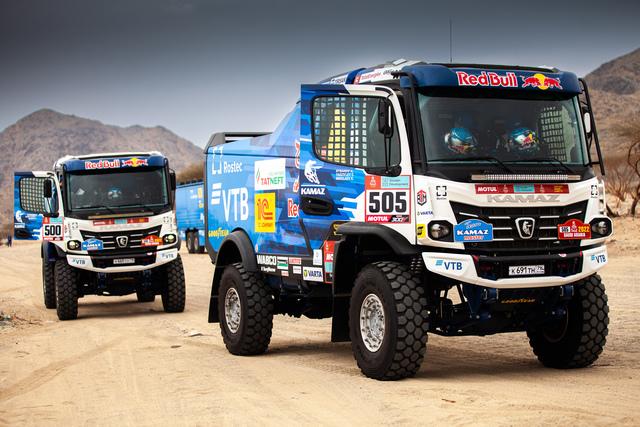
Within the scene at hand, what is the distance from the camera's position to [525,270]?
388 inches

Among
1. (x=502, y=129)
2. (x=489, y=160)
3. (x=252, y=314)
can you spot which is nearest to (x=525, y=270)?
(x=489, y=160)

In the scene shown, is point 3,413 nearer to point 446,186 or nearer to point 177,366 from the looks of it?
point 177,366

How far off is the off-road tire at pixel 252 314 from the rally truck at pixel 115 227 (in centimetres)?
687

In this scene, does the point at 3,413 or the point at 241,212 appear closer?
the point at 3,413

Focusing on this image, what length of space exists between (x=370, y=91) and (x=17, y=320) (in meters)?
11.0

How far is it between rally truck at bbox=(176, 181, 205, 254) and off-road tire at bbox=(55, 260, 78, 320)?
30.4m

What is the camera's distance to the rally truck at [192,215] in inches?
2021

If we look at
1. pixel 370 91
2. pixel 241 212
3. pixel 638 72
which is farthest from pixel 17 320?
pixel 638 72

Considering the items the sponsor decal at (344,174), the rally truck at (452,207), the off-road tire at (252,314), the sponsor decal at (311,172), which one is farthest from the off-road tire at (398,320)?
the off-road tire at (252,314)

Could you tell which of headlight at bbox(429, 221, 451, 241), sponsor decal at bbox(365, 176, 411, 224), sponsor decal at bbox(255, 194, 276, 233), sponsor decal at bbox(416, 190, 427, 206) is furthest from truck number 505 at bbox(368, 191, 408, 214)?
sponsor decal at bbox(255, 194, 276, 233)

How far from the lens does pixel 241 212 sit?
13617 millimetres

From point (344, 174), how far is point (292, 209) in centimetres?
137

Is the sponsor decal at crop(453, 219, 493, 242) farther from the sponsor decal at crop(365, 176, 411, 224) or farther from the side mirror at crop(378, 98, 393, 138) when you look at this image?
the side mirror at crop(378, 98, 393, 138)

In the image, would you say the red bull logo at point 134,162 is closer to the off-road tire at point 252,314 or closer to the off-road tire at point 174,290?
the off-road tire at point 174,290
